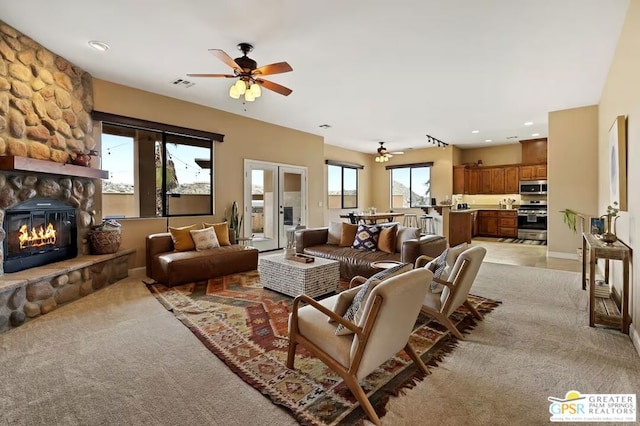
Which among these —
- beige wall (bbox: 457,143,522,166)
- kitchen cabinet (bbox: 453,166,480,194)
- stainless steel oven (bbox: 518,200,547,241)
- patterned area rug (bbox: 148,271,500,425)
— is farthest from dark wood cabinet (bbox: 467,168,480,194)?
patterned area rug (bbox: 148,271,500,425)

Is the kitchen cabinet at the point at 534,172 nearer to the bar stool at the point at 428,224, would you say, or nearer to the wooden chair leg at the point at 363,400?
the bar stool at the point at 428,224

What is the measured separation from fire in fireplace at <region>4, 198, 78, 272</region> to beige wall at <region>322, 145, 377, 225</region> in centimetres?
678

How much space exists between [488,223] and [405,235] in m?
7.03

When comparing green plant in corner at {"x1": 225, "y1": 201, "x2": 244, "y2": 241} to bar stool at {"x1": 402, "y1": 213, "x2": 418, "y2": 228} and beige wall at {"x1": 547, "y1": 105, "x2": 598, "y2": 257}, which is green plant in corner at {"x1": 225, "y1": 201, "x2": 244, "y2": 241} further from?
beige wall at {"x1": 547, "y1": 105, "x2": 598, "y2": 257}

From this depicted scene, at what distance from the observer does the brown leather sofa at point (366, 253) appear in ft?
13.7

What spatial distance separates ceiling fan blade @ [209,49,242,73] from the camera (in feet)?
10.2

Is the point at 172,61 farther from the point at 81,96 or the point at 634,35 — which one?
the point at 634,35

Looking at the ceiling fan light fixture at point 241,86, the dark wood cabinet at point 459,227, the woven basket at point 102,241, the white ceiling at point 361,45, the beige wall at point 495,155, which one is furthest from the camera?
the beige wall at point 495,155

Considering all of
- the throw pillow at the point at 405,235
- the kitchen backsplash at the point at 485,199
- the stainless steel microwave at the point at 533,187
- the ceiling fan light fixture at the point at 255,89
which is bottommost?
the throw pillow at the point at 405,235

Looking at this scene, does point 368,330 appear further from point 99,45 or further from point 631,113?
point 99,45

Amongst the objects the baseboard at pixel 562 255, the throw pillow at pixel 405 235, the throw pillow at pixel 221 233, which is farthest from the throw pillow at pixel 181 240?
the baseboard at pixel 562 255

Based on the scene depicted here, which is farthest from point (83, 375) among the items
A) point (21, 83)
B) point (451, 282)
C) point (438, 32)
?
point (438, 32)

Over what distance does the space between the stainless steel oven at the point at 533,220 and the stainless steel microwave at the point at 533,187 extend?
364mm

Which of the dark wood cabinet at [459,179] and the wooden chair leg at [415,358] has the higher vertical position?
the dark wood cabinet at [459,179]
